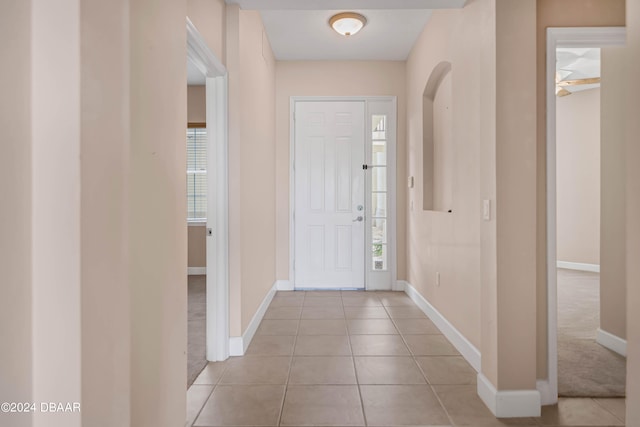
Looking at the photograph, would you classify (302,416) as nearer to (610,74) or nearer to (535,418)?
(535,418)

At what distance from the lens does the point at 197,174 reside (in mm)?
5863

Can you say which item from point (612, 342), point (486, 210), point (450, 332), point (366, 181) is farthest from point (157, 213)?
point (366, 181)

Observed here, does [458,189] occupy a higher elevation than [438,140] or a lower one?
lower

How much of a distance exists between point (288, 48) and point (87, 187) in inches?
159

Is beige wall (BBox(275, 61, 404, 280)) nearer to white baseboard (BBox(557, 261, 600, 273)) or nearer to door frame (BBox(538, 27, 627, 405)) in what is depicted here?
door frame (BBox(538, 27, 627, 405))

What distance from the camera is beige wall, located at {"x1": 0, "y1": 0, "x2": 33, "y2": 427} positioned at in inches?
26.5

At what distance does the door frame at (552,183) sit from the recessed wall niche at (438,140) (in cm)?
110

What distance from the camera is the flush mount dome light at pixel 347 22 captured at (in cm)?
338

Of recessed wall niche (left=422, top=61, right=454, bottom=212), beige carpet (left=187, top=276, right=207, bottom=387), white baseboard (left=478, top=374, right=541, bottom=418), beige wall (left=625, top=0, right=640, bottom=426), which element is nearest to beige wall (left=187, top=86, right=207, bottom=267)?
beige carpet (left=187, top=276, right=207, bottom=387)

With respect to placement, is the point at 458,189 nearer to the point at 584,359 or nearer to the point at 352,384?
the point at 584,359

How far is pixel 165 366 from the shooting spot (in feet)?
4.52

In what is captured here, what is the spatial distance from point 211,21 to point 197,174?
3.91 metres

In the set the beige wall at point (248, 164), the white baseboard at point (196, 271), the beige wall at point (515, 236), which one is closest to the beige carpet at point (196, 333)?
the beige wall at point (248, 164)

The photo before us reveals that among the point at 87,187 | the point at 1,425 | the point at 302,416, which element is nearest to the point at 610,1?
the point at 87,187
